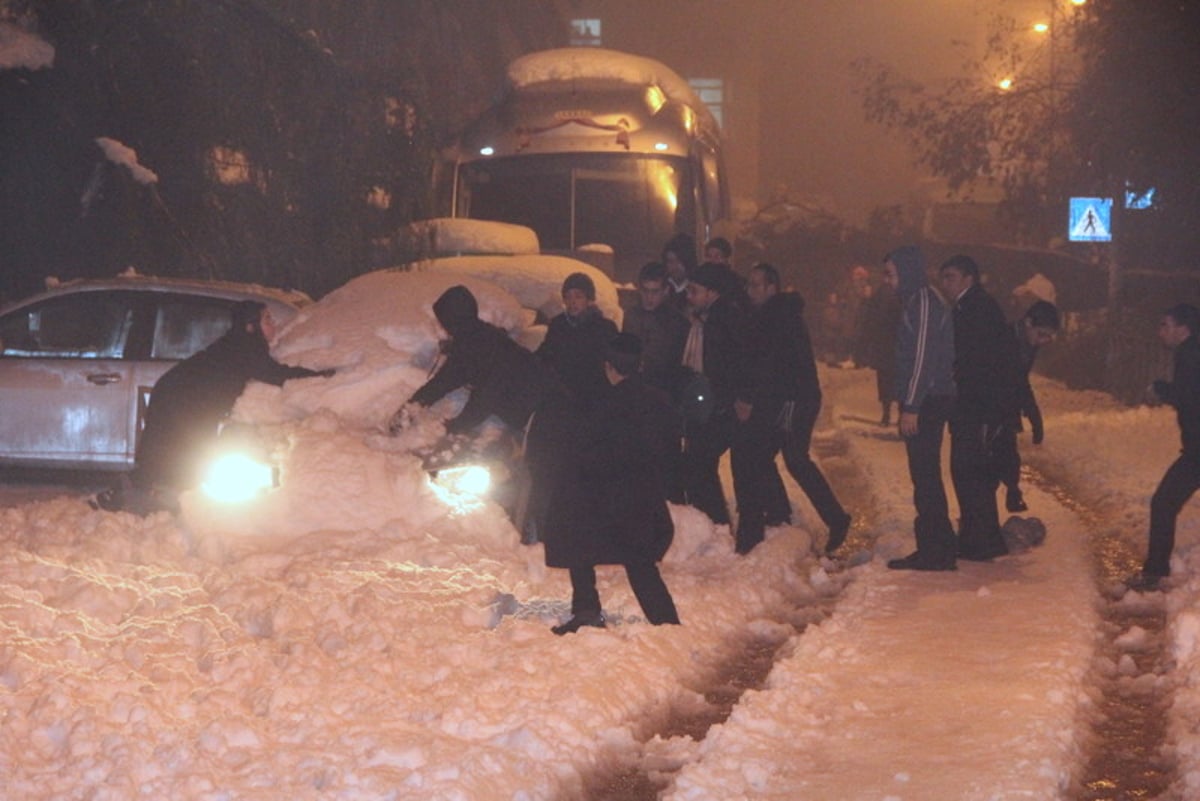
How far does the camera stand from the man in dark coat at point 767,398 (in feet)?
33.4

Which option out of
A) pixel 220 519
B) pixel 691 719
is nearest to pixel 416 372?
pixel 220 519

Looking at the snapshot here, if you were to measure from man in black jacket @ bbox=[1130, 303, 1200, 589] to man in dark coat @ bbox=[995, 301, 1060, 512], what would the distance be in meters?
1.38

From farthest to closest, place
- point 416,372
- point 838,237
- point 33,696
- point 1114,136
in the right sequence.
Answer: point 838,237 → point 1114,136 → point 416,372 → point 33,696

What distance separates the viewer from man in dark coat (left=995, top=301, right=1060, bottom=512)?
429 inches

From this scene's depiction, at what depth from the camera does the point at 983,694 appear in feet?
22.6

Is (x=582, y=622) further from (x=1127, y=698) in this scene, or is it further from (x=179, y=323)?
(x=179, y=323)

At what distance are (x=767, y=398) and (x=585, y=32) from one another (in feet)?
157

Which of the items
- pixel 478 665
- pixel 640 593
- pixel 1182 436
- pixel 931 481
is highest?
pixel 1182 436

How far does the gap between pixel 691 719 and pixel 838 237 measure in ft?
110

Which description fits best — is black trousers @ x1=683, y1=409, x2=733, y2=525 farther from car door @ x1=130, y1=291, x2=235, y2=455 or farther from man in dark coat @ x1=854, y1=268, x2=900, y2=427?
man in dark coat @ x1=854, y1=268, x2=900, y2=427

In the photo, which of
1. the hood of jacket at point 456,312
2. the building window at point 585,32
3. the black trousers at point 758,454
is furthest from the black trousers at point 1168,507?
the building window at point 585,32

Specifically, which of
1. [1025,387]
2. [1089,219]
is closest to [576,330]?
[1025,387]

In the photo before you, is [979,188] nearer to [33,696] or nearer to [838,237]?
[838,237]

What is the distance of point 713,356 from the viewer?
10.3 metres
